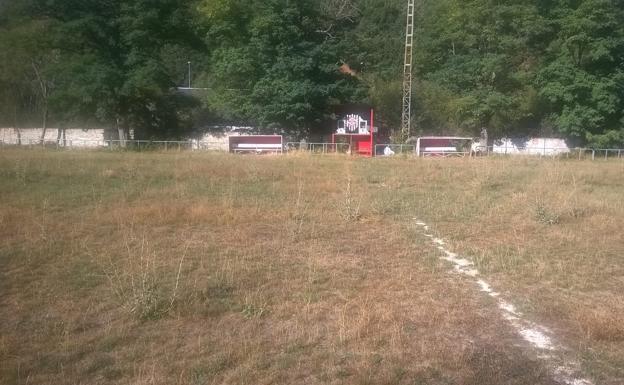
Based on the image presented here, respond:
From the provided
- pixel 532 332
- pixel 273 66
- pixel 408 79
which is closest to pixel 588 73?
pixel 408 79

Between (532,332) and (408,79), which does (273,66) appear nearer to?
(408,79)

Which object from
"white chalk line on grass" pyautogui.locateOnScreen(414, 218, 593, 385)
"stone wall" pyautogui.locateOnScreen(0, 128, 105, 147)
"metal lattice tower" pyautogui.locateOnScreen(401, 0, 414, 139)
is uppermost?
"metal lattice tower" pyautogui.locateOnScreen(401, 0, 414, 139)

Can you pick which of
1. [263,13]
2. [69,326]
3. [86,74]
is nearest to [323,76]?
[263,13]

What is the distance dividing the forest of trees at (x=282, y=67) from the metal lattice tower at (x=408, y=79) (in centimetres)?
239

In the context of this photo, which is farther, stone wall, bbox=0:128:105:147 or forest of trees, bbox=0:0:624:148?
stone wall, bbox=0:128:105:147

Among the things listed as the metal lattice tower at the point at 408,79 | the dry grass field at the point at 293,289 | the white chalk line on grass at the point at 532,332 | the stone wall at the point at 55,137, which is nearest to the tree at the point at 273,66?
the metal lattice tower at the point at 408,79

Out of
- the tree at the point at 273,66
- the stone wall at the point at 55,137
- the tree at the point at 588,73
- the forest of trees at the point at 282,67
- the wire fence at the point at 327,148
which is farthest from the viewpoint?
the stone wall at the point at 55,137

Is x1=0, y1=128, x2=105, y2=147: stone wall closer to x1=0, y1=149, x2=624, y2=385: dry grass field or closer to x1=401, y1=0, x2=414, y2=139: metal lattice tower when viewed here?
x1=401, y1=0, x2=414, y2=139: metal lattice tower

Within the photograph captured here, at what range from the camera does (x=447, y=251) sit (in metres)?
8.56

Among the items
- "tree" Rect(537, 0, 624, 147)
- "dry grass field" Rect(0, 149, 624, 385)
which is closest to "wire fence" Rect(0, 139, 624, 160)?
"tree" Rect(537, 0, 624, 147)

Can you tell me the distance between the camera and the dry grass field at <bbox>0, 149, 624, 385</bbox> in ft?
14.9

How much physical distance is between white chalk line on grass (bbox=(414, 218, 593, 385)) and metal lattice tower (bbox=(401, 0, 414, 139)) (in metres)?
33.4

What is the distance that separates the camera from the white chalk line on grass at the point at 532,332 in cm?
450

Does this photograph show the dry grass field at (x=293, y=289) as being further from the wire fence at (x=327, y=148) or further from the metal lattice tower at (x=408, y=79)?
the metal lattice tower at (x=408, y=79)
